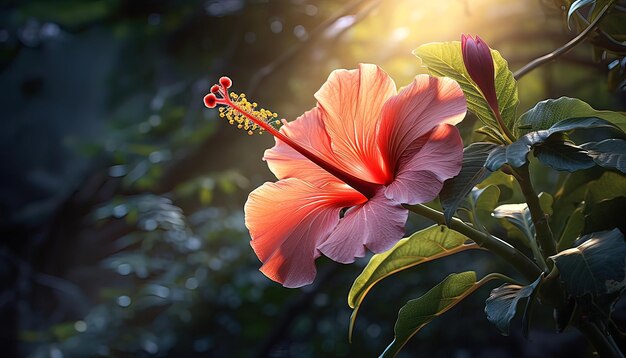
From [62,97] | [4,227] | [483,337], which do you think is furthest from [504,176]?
[62,97]

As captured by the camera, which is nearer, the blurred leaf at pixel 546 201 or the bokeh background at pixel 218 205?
the blurred leaf at pixel 546 201

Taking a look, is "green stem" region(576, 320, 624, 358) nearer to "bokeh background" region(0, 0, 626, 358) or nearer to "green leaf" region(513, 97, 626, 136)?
"green leaf" region(513, 97, 626, 136)

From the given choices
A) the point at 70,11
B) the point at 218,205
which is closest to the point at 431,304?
the point at 218,205

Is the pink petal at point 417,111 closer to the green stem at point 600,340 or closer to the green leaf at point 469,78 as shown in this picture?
the green leaf at point 469,78

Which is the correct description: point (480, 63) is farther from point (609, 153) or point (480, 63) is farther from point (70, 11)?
point (70, 11)

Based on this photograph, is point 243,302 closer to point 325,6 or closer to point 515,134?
point 325,6

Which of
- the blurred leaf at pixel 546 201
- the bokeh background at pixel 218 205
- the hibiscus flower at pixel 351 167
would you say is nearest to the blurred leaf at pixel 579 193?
the blurred leaf at pixel 546 201
